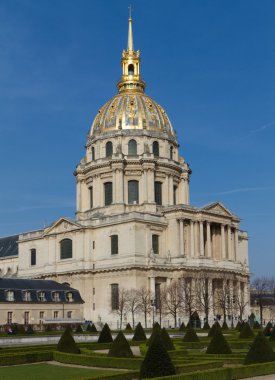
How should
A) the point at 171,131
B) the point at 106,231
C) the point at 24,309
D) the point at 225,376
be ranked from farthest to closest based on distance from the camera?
the point at 171,131 → the point at 106,231 → the point at 24,309 → the point at 225,376

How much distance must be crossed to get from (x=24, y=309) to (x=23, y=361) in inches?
1695

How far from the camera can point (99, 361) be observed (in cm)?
2977

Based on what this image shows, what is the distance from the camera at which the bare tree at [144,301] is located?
75.9 metres

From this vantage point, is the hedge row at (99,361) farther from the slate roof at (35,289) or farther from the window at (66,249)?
the window at (66,249)

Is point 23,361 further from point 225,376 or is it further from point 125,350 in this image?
point 225,376

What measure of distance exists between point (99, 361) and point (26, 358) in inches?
177

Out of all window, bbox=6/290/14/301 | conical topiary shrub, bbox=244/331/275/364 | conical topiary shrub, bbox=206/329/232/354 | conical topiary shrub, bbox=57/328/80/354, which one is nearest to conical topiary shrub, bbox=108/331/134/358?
conical topiary shrub, bbox=57/328/80/354

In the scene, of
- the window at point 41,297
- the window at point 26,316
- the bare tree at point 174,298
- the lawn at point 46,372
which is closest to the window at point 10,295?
the window at point 26,316

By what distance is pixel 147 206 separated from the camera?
8844 centimetres

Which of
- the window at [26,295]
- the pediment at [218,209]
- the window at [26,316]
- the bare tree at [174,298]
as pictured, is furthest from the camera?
the pediment at [218,209]

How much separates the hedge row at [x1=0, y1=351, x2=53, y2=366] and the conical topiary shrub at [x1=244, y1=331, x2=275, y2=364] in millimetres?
11145

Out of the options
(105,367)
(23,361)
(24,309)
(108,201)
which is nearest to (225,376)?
(105,367)

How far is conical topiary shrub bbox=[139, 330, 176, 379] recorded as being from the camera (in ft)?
75.1

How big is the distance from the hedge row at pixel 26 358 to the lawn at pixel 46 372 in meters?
0.78
